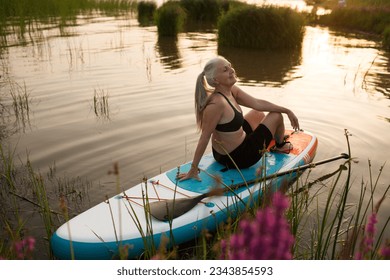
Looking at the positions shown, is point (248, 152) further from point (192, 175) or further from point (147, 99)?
point (147, 99)

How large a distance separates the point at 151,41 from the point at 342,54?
22.3 feet

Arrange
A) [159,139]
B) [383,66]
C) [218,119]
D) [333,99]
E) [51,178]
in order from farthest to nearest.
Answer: [383,66]
[333,99]
[159,139]
[51,178]
[218,119]

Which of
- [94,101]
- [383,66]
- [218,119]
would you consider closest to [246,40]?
[383,66]

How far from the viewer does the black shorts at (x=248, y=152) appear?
4305 mm

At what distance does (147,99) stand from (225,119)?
13.3 ft

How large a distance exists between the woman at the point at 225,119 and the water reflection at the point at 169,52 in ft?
20.4

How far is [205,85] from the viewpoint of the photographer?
420 cm

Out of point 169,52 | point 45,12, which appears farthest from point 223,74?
point 45,12

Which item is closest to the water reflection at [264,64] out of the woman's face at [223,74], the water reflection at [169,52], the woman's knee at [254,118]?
the water reflection at [169,52]

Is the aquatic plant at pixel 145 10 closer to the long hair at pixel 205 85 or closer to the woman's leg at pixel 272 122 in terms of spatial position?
the woman's leg at pixel 272 122

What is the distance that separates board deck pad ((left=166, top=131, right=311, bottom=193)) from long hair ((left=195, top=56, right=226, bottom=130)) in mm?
557

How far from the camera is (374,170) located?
202 inches

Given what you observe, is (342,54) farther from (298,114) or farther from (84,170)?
(84,170)

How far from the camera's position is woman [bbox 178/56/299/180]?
3984mm
